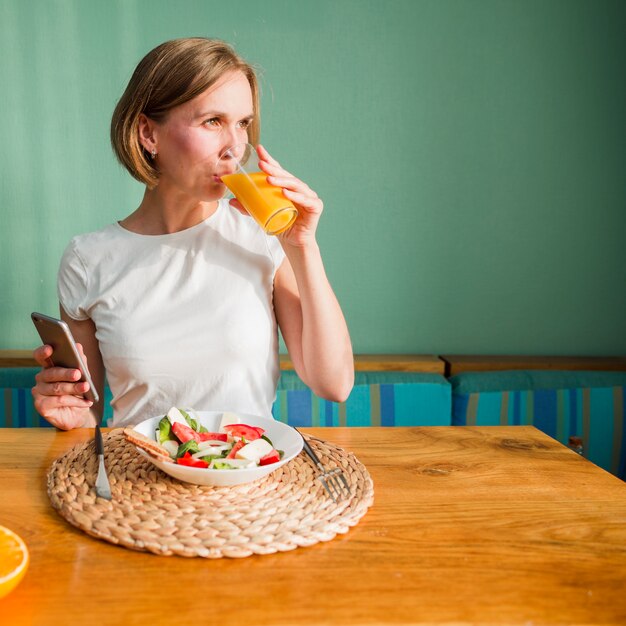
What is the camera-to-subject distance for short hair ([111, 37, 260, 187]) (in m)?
1.29

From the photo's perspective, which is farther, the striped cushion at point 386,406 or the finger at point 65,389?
the striped cushion at point 386,406

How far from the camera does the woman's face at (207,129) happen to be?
1287 mm

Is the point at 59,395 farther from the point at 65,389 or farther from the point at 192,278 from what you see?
the point at 192,278

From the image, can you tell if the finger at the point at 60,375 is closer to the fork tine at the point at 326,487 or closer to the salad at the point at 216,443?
the salad at the point at 216,443

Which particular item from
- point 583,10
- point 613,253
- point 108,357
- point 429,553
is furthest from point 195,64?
point 613,253

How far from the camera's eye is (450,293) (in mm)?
2146

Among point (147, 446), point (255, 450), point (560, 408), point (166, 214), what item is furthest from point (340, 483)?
point (560, 408)

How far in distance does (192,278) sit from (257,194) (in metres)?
0.44

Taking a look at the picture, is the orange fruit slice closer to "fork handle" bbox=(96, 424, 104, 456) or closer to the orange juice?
"fork handle" bbox=(96, 424, 104, 456)

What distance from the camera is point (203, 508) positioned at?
2.72 feet

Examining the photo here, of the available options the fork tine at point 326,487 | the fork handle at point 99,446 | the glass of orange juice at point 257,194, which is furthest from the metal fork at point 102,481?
the glass of orange juice at point 257,194

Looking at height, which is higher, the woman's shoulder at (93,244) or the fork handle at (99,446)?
the woman's shoulder at (93,244)

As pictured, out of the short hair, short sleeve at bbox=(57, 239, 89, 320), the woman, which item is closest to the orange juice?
the woman

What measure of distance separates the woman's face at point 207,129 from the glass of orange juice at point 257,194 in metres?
0.16
